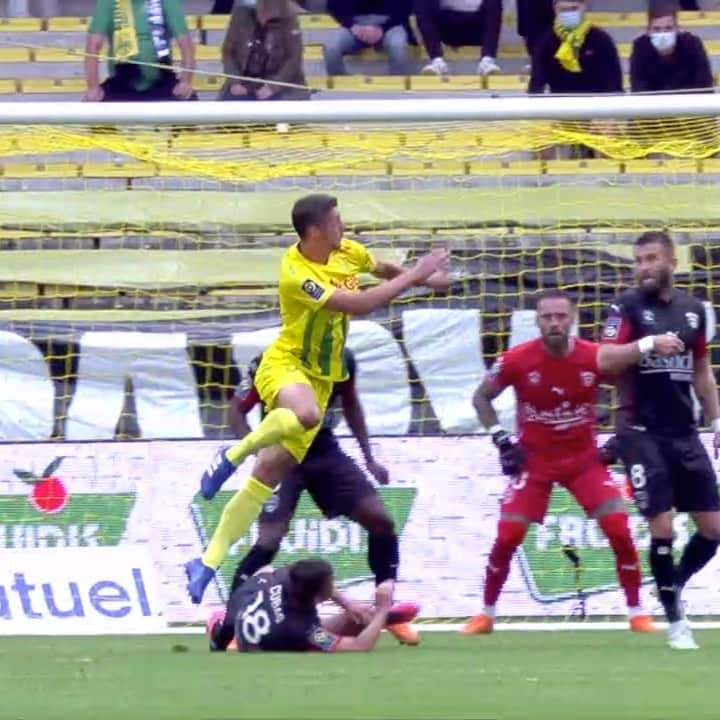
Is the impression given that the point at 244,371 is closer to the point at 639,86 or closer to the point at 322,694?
the point at 639,86

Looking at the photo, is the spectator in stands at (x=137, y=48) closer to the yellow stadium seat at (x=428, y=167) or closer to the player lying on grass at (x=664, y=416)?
the yellow stadium seat at (x=428, y=167)

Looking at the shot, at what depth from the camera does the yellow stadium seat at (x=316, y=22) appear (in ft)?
55.9

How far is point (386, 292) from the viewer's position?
857 cm

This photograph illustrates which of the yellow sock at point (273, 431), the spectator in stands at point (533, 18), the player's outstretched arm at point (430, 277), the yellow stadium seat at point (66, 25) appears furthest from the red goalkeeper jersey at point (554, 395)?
the yellow stadium seat at point (66, 25)

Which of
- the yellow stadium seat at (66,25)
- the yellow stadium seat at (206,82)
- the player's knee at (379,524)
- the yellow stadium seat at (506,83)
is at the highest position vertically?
the yellow stadium seat at (66,25)

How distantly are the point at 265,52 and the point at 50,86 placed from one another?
206 centimetres

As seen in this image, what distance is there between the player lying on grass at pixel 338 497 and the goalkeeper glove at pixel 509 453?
0.54m

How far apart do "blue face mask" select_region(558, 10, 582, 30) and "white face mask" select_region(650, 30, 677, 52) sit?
0.60 meters

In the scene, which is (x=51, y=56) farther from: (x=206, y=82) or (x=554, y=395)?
(x=554, y=395)

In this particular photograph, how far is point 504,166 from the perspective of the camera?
12.8 m

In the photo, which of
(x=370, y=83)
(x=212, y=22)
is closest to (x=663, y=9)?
(x=370, y=83)

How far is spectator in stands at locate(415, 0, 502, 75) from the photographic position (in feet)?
51.9

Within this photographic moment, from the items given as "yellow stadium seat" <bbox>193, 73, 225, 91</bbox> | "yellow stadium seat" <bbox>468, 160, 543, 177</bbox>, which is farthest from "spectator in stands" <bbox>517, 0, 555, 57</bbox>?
"yellow stadium seat" <bbox>468, 160, 543, 177</bbox>

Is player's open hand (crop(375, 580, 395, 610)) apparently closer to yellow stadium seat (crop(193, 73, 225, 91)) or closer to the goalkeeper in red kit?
the goalkeeper in red kit
